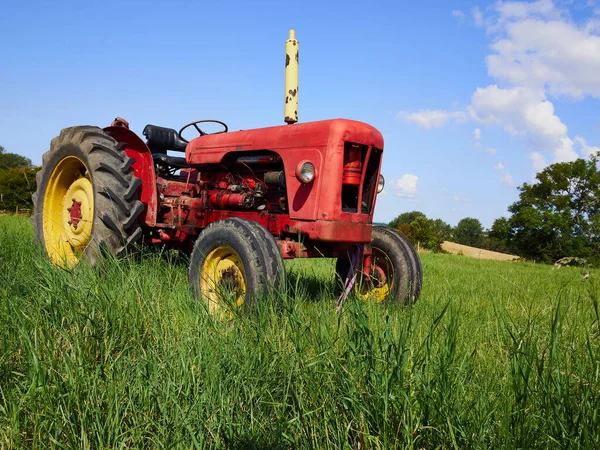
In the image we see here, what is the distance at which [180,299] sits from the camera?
2953 mm

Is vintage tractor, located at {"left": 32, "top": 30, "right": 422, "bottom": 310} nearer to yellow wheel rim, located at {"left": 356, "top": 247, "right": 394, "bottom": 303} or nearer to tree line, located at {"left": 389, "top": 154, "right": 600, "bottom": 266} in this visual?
yellow wheel rim, located at {"left": 356, "top": 247, "right": 394, "bottom": 303}

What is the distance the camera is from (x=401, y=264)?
13.5ft

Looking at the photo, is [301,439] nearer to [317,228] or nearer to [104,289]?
[104,289]

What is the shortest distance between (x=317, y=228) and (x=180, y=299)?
1.19m

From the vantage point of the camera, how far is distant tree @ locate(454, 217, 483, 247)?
72500 millimetres

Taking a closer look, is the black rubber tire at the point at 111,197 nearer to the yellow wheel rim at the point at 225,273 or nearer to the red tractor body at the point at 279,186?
the red tractor body at the point at 279,186

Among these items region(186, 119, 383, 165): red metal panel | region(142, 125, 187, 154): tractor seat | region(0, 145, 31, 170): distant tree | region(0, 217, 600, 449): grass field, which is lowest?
region(0, 217, 600, 449): grass field

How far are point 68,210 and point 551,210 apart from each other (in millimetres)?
36505

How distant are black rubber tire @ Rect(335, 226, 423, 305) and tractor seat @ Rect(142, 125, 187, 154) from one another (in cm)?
272

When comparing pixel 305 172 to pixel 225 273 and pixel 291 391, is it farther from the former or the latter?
pixel 291 391

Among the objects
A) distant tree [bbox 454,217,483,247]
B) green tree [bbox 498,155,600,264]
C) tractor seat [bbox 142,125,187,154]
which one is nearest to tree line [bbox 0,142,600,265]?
green tree [bbox 498,155,600,264]

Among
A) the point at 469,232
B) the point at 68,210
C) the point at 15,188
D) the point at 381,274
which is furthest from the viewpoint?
the point at 469,232

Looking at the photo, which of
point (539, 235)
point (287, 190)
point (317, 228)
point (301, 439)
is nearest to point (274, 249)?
point (317, 228)

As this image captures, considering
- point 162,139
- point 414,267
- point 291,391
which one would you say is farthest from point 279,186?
point 291,391
